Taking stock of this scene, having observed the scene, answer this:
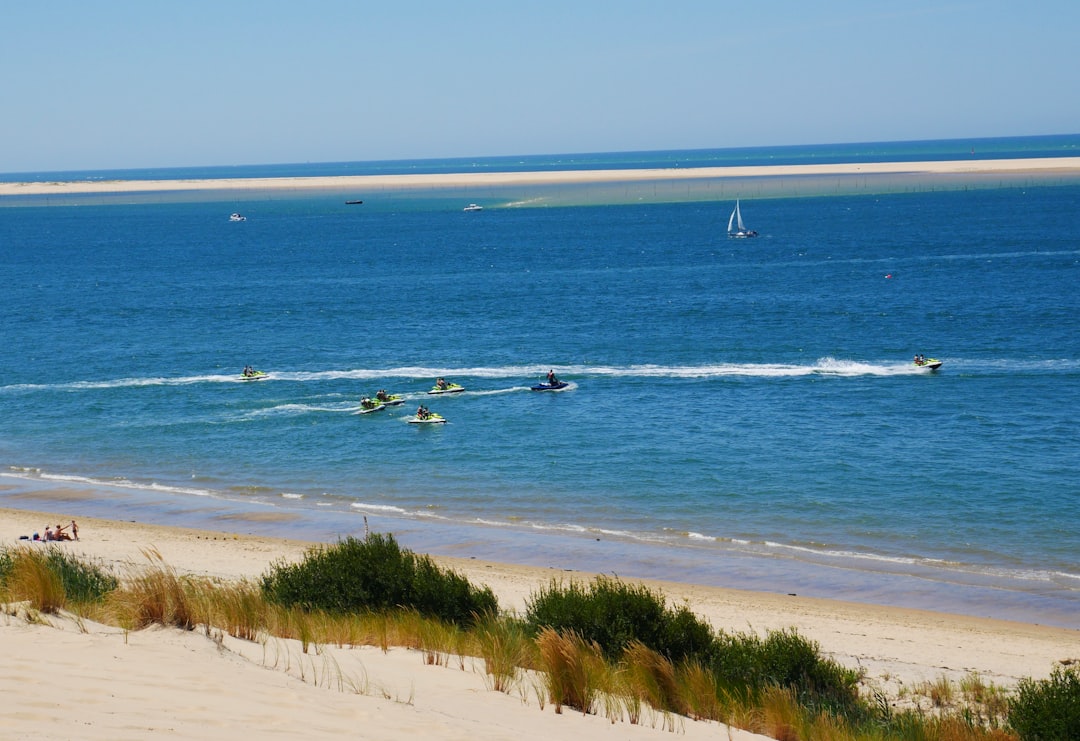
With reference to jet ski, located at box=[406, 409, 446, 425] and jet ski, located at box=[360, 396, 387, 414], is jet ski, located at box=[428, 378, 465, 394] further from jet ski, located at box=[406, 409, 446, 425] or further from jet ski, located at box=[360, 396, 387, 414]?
jet ski, located at box=[406, 409, 446, 425]

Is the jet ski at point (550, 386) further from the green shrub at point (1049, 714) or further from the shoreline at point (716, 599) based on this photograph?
the green shrub at point (1049, 714)

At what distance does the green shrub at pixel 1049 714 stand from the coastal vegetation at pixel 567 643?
0.06 feet

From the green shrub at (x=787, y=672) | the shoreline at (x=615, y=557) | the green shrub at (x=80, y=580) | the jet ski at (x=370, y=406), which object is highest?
the green shrub at (x=80, y=580)

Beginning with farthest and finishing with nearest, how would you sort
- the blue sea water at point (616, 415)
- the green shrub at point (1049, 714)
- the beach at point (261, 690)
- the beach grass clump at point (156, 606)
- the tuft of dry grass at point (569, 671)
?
1. the blue sea water at point (616, 415)
2. the beach grass clump at point (156, 606)
3. the tuft of dry grass at point (569, 671)
4. the green shrub at point (1049, 714)
5. the beach at point (261, 690)

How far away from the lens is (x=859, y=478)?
36969mm

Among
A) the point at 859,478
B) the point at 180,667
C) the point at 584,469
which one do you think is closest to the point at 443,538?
the point at 584,469

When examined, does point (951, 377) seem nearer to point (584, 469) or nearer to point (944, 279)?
point (584, 469)

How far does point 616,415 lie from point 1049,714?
113ft

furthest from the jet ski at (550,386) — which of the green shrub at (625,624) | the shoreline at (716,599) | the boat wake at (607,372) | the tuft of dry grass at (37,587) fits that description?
the tuft of dry grass at (37,587)

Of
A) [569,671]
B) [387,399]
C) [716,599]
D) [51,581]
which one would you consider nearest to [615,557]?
[716,599]

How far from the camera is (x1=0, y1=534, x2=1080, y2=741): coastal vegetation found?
13.5 metres

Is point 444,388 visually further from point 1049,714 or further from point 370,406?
point 1049,714

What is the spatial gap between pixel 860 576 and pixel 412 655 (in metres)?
17.5

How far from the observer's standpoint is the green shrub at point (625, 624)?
1582cm
